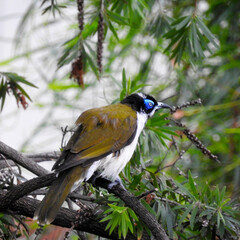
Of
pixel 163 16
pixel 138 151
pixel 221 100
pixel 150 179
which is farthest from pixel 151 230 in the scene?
pixel 221 100

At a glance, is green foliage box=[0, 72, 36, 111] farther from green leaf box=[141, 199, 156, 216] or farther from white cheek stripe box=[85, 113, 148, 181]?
green leaf box=[141, 199, 156, 216]

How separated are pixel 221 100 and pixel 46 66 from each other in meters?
1.60

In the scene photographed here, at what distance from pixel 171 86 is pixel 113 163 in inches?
79.0

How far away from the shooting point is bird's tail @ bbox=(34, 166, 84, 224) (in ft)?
8.50

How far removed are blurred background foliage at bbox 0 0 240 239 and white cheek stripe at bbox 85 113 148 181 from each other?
7cm

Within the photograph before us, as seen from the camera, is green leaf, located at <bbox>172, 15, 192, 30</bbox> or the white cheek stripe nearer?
the white cheek stripe

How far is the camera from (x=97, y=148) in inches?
116

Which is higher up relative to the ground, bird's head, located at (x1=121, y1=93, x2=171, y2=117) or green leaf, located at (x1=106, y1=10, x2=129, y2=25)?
green leaf, located at (x1=106, y1=10, x2=129, y2=25)

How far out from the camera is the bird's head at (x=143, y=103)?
3.46 meters

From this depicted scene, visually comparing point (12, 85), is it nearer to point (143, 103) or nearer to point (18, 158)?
point (18, 158)

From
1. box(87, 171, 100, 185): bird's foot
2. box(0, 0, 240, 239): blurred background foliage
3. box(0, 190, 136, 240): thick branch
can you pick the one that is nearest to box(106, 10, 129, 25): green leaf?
box(0, 0, 240, 239): blurred background foliage

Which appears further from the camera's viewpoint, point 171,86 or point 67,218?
point 171,86

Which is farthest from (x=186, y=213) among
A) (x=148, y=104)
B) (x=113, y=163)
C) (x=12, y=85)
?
(x=12, y=85)

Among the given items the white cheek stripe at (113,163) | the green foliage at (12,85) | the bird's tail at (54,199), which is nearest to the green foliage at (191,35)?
the white cheek stripe at (113,163)
